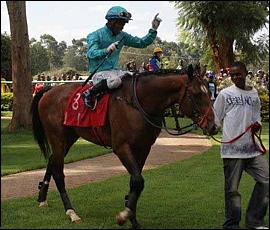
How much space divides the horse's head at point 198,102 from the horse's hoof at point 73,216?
1.66m

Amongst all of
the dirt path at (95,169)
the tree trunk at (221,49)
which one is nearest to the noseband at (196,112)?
the dirt path at (95,169)

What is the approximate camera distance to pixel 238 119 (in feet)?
15.7

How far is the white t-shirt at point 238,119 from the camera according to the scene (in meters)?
4.76

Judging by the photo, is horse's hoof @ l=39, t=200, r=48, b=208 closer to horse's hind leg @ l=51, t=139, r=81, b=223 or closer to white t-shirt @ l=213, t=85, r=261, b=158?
horse's hind leg @ l=51, t=139, r=81, b=223

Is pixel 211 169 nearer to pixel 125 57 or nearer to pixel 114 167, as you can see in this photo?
pixel 114 167

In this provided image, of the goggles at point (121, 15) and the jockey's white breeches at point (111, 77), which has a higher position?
the goggles at point (121, 15)

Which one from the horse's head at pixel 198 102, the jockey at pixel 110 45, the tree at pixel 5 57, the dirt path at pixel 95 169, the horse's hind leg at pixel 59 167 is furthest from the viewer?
the tree at pixel 5 57

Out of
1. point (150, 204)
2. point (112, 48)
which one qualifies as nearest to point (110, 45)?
point (112, 48)

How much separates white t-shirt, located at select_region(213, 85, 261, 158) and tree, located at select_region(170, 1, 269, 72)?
17.4 m

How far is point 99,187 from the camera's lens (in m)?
7.69

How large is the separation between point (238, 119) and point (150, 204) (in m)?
2.14

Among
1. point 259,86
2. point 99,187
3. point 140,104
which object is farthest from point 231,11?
point 140,104

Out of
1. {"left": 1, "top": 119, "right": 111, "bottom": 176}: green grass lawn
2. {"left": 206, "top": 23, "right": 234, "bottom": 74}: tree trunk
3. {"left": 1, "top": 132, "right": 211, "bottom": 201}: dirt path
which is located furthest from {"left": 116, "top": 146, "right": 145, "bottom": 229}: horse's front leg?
{"left": 206, "top": 23, "right": 234, "bottom": 74}: tree trunk

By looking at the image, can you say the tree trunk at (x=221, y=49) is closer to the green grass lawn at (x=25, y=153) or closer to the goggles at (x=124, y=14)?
the green grass lawn at (x=25, y=153)
